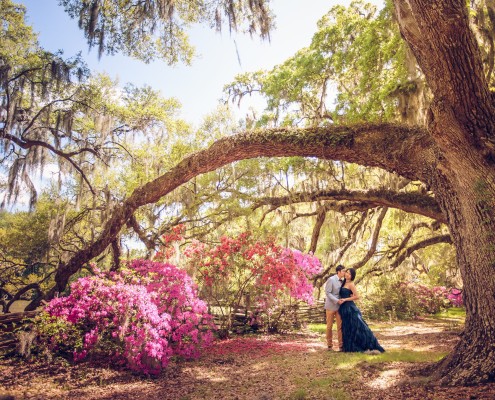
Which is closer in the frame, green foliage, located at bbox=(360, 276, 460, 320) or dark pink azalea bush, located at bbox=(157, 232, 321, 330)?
dark pink azalea bush, located at bbox=(157, 232, 321, 330)

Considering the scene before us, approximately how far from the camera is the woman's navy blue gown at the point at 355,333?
18.8 ft

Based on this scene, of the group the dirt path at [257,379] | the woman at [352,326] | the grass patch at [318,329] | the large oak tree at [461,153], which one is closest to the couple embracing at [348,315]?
the woman at [352,326]

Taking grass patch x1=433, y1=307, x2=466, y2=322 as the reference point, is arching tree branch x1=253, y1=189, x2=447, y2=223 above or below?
above

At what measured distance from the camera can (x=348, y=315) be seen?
5.94m

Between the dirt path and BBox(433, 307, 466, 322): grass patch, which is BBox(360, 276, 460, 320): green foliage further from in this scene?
the dirt path

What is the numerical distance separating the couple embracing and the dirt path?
396 millimetres

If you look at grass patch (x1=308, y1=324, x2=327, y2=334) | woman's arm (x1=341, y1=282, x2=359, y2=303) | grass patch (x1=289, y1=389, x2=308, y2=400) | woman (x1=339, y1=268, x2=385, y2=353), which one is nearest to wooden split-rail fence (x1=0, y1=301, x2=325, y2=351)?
grass patch (x1=308, y1=324, x2=327, y2=334)

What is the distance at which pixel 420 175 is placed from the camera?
4.38m

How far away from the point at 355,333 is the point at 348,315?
31cm

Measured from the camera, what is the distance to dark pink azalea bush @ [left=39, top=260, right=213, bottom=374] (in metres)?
4.92

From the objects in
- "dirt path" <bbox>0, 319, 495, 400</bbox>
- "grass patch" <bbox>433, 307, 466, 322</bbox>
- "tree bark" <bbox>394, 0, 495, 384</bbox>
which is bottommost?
"grass patch" <bbox>433, 307, 466, 322</bbox>

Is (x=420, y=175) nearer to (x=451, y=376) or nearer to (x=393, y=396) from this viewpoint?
(x=451, y=376)

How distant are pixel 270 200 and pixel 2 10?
26.2ft

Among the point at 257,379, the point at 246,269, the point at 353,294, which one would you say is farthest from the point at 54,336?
the point at 353,294
